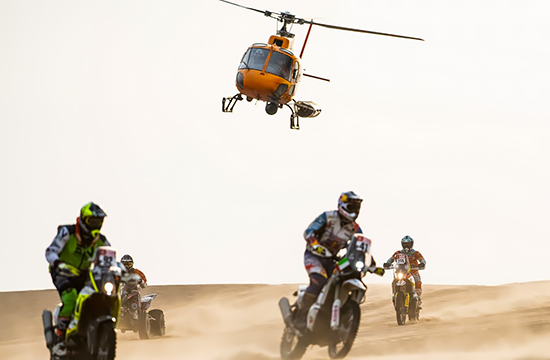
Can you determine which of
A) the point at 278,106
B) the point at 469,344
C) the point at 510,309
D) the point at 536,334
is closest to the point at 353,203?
the point at 469,344

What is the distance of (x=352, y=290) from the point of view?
1812 cm

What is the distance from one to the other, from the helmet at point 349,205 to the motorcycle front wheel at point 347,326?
4.17ft

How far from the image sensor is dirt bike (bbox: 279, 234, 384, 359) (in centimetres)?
1802

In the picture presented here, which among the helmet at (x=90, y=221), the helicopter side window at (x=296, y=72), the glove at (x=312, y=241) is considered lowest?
the glove at (x=312, y=241)

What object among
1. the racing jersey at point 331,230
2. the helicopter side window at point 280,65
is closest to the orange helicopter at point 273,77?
the helicopter side window at point 280,65

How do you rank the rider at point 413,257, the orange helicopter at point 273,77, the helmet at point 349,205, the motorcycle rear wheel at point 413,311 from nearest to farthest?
the helmet at point 349,205 < the rider at point 413,257 < the motorcycle rear wheel at point 413,311 < the orange helicopter at point 273,77

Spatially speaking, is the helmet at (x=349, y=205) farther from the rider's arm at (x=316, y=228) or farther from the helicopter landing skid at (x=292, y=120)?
the helicopter landing skid at (x=292, y=120)

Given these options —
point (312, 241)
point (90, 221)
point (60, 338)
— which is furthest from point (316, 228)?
point (60, 338)

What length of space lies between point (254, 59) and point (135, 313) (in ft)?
43.0

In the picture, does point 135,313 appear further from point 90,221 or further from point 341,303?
point 90,221

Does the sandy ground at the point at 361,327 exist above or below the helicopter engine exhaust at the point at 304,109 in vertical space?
below

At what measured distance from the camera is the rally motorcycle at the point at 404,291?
3136cm

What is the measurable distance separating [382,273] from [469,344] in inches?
327

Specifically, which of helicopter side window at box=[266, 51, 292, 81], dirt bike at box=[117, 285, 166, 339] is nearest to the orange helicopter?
helicopter side window at box=[266, 51, 292, 81]
